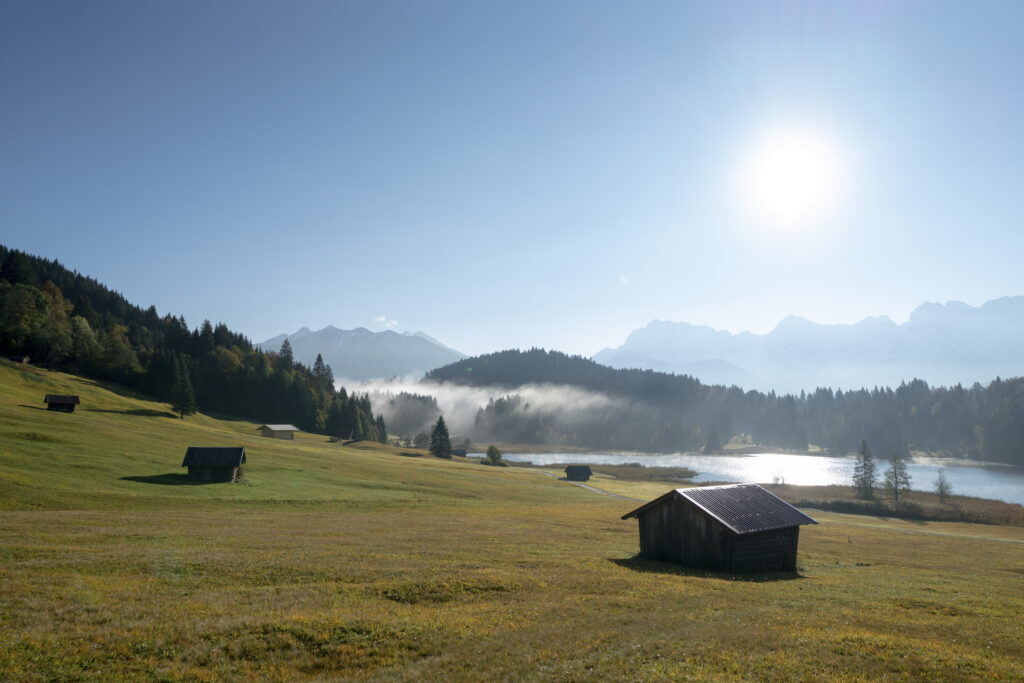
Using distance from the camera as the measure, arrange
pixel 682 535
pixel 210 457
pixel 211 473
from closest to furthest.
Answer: pixel 682 535, pixel 211 473, pixel 210 457

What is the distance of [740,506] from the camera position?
3234 centimetres

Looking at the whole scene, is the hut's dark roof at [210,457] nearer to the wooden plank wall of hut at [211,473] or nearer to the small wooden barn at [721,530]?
the wooden plank wall of hut at [211,473]

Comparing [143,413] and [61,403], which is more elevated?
[61,403]

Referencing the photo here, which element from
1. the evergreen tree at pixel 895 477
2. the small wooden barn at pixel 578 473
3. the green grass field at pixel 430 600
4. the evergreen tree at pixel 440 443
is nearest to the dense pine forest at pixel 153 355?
the evergreen tree at pixel 440 443

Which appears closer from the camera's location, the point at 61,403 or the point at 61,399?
the point at 61,403

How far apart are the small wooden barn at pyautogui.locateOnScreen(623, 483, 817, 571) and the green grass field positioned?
174 cm

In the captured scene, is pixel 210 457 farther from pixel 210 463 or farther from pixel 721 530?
pixel 721 530

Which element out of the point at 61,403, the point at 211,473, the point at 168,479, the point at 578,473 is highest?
the point at 61,403

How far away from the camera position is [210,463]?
185ft

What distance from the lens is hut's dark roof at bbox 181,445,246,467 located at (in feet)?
184

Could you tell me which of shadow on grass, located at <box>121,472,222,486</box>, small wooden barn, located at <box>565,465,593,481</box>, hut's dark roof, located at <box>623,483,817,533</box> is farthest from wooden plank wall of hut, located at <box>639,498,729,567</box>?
small wooden barn, located at <box>565,465,593,481</box>

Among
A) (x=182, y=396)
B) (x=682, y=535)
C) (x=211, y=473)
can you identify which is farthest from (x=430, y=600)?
(x=182, y=396)

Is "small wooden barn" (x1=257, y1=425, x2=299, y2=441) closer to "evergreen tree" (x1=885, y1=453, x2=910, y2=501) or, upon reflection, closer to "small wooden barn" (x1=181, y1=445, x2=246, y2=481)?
"small wooden barn" (x1=181, y1=445, x2=246, y2=481)

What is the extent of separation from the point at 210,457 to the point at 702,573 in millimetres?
51475
